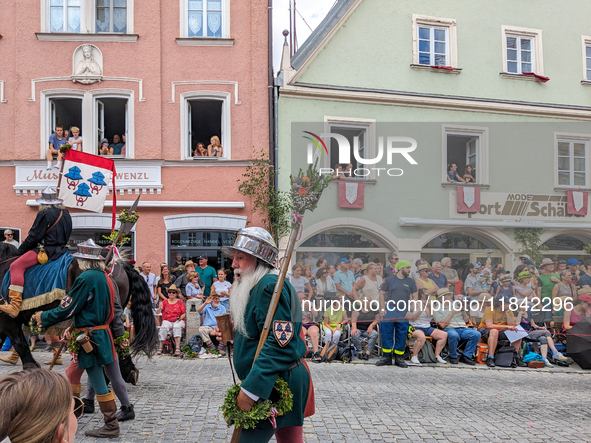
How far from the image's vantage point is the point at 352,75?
15430mm

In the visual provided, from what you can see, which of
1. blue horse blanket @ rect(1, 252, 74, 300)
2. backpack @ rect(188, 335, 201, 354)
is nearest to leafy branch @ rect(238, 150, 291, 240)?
backpack @ rect(188, 335, 201, 354)

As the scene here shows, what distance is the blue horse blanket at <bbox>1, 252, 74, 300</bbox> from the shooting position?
770 centimetres

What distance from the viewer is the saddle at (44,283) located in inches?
303

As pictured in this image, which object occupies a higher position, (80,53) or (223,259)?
(80,53)

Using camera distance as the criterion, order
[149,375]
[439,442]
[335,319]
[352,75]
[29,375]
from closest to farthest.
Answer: [29,375], [439,442], [149,375], [335,319], [352,75]

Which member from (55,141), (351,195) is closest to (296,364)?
(351,195)

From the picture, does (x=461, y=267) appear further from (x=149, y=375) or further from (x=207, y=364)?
(x=149, y=375)

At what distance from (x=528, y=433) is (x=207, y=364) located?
5595 mm

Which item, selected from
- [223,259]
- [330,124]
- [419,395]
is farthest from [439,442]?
[330,124]

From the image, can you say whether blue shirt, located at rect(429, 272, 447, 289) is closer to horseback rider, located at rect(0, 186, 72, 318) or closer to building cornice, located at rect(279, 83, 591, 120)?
building cornice, located at rect(279, 83, 591, 120)

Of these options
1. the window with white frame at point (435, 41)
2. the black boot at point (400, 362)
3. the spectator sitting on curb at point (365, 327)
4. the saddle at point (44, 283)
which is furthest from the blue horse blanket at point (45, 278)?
the window with white frame at point (435, 41)

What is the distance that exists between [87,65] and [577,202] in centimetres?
1136

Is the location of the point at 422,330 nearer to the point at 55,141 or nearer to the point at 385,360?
the point at 385,360

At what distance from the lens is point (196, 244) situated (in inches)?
569
